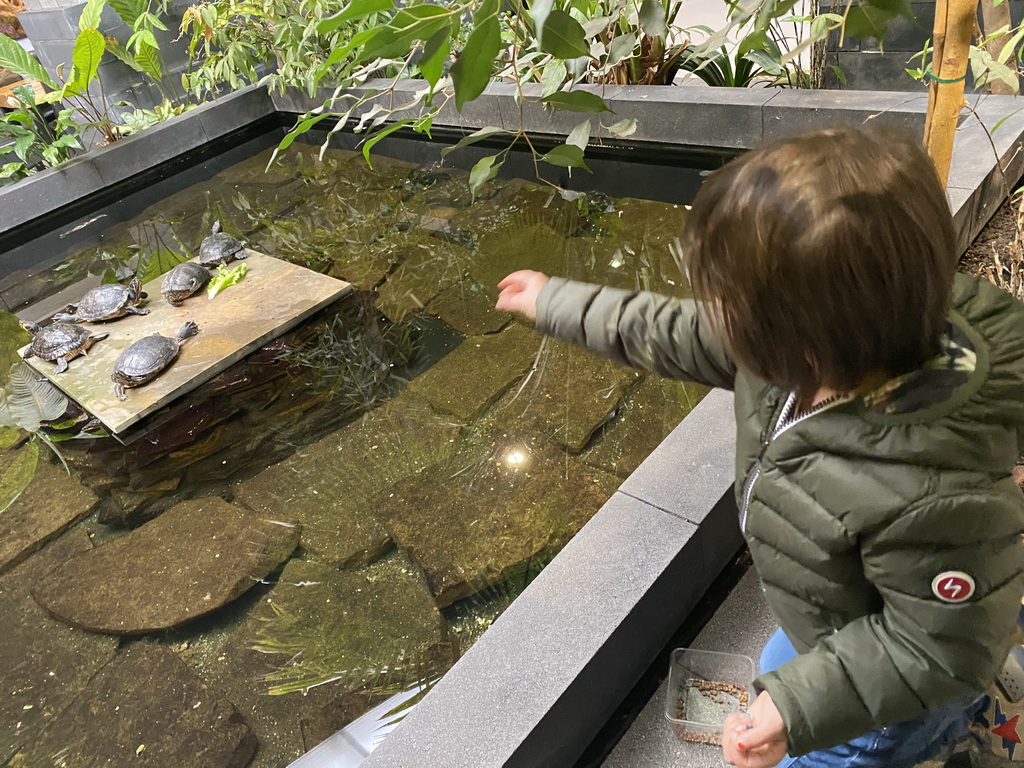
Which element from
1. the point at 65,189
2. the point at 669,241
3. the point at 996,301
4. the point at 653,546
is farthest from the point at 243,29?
the point at 996,301

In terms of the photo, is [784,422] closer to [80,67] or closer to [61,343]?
[61,343]

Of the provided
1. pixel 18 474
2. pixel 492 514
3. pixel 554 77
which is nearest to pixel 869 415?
pixel 492 514

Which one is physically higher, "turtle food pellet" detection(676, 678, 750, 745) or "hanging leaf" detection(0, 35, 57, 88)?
"hanging leaf" detection(0, 35, 57, 88)

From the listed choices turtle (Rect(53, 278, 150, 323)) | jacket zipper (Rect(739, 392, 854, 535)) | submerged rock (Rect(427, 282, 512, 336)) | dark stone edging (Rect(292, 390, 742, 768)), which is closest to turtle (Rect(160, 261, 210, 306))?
turtle (Rect(53, 278, 150, 323))

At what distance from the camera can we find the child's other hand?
29.5 inches

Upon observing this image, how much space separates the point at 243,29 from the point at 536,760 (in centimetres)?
585

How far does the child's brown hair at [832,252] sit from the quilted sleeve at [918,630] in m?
0.17

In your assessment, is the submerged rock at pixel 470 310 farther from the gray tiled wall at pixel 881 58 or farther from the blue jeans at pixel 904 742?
the gray tiled wall at pixel 881 58

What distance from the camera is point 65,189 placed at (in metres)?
4.99

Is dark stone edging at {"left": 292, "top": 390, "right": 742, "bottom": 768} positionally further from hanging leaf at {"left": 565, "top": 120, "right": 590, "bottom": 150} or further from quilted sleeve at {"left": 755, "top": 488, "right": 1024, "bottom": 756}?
hanging leaf at {"left": 565, "top": 120, "right": 590, "bottom": 150}

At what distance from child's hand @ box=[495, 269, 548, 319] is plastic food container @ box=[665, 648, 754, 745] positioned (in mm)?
804

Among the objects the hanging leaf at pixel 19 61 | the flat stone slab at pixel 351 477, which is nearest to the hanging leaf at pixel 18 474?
the flat stone slab at pixel 351 477

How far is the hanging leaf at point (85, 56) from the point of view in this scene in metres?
4.68

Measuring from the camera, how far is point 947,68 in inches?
42.9
